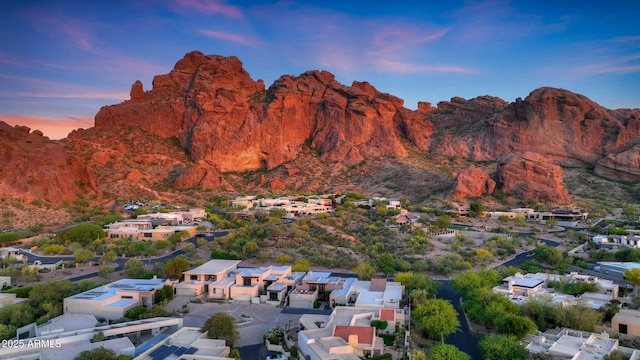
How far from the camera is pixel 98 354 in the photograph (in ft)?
58.1

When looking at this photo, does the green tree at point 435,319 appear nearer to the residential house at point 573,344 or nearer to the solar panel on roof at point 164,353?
the residential house at point 573,344

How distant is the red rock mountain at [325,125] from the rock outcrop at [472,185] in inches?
672

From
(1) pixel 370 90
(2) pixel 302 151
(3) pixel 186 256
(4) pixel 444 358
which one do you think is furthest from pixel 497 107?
(4) pixel 444 358

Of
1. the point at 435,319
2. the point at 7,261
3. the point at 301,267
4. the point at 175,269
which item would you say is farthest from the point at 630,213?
the point at 7,261

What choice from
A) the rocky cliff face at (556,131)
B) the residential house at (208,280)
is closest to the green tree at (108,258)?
the residential house at (208,280)

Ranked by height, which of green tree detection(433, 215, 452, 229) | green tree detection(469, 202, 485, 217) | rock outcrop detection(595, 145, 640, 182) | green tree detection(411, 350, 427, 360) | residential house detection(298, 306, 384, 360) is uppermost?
rock outcrop detection(595, 145, 640, 182)

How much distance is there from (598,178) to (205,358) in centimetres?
7484

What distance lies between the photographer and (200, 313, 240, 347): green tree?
21.0m

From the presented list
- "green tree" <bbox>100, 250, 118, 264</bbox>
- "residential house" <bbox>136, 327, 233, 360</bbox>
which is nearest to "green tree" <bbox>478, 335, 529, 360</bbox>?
"residential house" <bbox>136, 327, 233, 360</bbox>

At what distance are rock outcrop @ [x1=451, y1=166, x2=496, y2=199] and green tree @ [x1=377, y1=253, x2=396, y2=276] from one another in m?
30.4

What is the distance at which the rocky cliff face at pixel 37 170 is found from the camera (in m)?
53.4

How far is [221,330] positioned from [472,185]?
1986 inches

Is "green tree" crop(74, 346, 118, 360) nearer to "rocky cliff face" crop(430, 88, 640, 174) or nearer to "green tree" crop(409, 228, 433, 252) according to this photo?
"green tree" crop(409, 228, 433, 252)

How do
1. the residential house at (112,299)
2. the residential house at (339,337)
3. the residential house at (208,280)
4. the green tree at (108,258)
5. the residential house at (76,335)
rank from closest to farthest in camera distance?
the residential house at (76,335), the residential house at (339,337), the residential house at (112,299), the residential house at (208,280), the green tree at (108,258)
